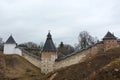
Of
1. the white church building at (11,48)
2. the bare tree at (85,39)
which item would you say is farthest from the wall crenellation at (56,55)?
the bare tree at (85,39)

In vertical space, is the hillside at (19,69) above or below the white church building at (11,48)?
below

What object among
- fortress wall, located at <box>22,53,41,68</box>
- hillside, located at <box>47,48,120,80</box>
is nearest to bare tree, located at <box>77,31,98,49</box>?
fortress wall, located at <box>22,53,41,68</box>

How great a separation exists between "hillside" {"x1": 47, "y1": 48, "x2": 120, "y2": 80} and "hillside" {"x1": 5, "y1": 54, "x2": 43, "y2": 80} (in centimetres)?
970

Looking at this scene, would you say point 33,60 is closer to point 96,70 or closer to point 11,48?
point 11,48

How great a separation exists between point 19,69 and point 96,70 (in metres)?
20.9

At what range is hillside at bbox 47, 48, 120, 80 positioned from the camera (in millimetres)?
23719

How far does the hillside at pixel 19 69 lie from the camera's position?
135ft

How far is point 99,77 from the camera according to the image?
23562 mm

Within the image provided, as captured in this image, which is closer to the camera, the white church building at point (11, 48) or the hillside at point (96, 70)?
the hillside at point (96, 70)

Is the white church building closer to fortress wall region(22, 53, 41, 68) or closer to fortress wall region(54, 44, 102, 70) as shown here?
fortress wall region(22, 53, 41, 68)

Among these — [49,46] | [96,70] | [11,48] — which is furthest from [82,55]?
[11,48]

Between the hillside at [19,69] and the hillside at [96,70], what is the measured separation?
9.70 m

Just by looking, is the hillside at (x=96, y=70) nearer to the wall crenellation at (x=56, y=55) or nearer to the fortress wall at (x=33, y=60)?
the wall crenellation at (x=56, y=55)

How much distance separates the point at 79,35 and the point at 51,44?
33056mm
